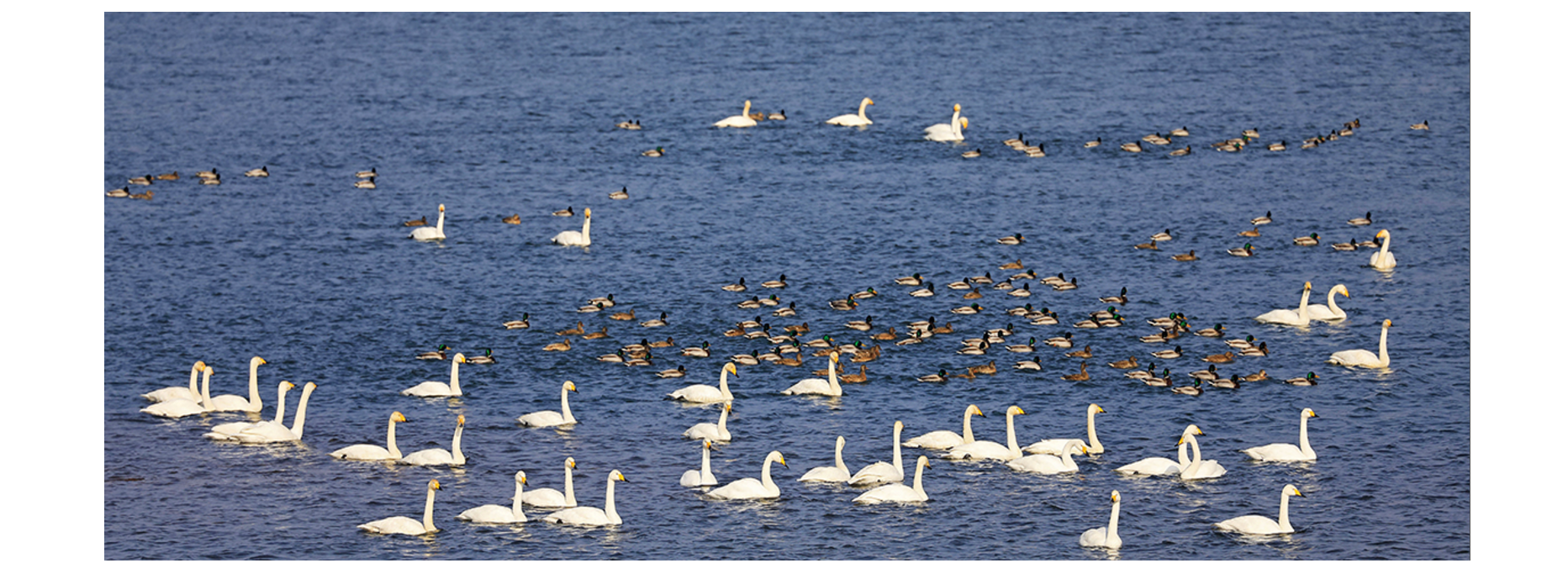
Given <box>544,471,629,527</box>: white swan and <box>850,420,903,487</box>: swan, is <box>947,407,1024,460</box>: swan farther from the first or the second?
<box>544,471,629,527</box>: white swan

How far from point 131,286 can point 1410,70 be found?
5742cm

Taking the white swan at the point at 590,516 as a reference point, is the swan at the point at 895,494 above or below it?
above

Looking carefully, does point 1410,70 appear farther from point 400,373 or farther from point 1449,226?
point 400,373

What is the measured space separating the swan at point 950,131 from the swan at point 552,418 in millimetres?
37712

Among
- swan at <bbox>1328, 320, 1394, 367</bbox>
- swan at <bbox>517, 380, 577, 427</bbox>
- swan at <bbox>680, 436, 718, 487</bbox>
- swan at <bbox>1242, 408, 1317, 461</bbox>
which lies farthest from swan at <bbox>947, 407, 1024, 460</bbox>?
swan at <bbox>1328, 320, 1394, 367</bbox>

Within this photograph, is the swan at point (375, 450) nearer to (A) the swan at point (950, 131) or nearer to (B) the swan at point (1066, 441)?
(B) the swan at point (1066, 441)

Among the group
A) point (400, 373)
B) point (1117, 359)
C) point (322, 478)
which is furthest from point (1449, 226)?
point (322, 478)

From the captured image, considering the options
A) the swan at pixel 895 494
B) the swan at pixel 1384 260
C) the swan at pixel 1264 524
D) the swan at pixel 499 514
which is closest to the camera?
the swan at pixel 1264 524

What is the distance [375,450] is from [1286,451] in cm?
1941

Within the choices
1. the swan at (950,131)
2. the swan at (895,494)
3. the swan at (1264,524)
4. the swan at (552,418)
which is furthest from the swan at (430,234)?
the swan at (1264,524)

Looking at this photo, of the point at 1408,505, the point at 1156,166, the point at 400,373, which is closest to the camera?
the point at 1408,505

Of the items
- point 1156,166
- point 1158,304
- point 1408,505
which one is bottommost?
point 1408,505

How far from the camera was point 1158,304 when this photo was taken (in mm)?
60625

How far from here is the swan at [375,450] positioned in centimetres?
4566
